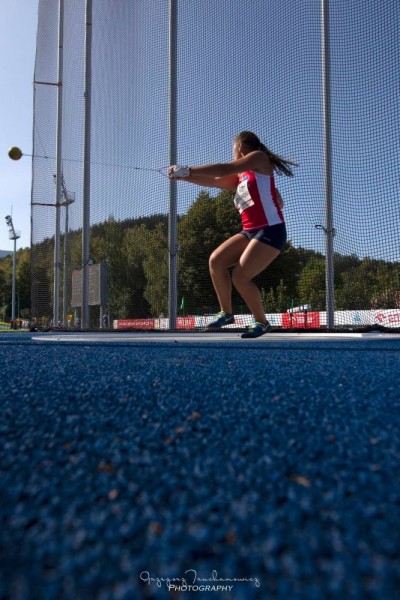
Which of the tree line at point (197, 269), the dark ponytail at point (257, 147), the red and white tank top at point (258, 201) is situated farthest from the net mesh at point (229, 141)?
the red and white tank top at point (258, 201)

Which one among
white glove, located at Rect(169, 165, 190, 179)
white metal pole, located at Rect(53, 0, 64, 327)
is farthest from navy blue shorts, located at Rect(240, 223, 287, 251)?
white metal pole, located at Rect(53, 0, 64, 327)

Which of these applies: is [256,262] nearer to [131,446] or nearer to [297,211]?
[131,446]

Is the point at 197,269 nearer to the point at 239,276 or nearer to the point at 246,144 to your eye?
the point at 246,144

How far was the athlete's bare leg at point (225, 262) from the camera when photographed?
3775 mm

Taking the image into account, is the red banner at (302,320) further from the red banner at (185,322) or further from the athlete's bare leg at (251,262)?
the athlete's bare leg at (251,262)

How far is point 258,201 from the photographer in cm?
362

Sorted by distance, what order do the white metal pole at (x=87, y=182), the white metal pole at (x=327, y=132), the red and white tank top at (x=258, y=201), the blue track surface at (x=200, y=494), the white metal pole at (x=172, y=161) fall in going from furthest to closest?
the white metal pole at (x=87, y=182)
the white metal pole at (x=172, y=161)
the white metal pole at (x=327, y=132)
the red and white tank top at (x=258, y=201)
the blue track surface at (x=200, y=494)

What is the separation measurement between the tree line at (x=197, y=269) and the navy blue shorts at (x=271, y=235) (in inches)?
194

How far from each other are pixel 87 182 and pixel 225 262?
8177mm

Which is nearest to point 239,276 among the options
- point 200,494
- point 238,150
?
point 238,150

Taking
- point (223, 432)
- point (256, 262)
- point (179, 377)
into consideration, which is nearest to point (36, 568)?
point (223, 432)

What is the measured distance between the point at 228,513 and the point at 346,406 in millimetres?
644

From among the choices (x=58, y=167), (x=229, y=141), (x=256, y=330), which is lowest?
(x=256, y=330)

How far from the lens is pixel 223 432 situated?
970mm
